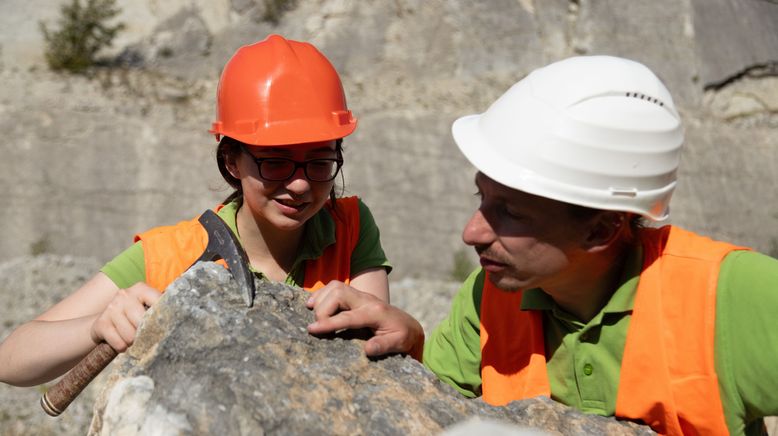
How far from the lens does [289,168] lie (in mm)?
2559

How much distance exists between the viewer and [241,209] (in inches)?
109

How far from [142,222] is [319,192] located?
6102 millimetres

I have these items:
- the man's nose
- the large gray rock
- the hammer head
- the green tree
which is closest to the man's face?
the man's nose

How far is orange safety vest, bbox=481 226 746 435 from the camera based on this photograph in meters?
2.09

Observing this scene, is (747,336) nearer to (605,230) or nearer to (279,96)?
(605,230)

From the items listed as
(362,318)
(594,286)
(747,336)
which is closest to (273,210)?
(362,318)

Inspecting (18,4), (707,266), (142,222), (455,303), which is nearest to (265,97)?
(455,303)

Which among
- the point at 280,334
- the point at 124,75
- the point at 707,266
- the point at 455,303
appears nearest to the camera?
the point at 280,334

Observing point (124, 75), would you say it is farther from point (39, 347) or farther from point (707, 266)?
point (707, 266)

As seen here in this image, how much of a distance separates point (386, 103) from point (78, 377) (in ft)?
22.7

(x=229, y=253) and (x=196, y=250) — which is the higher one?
(x=229, y=253)

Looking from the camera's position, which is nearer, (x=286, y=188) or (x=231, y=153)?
(x=286, y=188)

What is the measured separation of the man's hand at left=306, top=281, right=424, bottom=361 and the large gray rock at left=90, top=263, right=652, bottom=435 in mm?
33

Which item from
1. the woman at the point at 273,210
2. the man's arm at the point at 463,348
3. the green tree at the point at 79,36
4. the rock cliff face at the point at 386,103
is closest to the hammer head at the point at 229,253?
the woman at the point at 273,210
